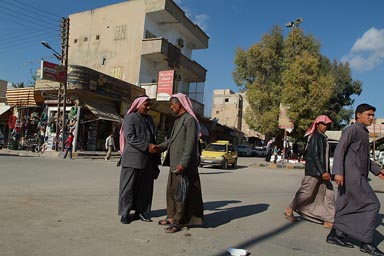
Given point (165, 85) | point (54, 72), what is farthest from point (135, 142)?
point (165, 85)

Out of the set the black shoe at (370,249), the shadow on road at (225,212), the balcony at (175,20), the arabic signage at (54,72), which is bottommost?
the shadow on road at (225,212)

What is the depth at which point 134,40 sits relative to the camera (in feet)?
98.1

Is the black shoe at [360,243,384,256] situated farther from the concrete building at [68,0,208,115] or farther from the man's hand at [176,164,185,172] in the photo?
the concrete building at [68,0,208,115]

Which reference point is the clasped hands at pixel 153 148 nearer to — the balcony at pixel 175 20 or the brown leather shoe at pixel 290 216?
the brown leather shoe at pixel 290 216

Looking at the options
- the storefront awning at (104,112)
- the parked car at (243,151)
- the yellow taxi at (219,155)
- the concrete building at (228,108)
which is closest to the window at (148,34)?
the storefront awning at (104,112)

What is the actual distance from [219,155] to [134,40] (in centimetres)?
1497

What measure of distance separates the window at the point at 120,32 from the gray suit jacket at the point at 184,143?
27.1 metres

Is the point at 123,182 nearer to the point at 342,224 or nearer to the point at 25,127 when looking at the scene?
the point at 342,224

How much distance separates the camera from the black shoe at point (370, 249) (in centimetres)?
423

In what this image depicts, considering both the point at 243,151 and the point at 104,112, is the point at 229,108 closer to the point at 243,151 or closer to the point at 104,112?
the point at 243,151

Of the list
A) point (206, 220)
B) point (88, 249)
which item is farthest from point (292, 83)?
point (88, 249)

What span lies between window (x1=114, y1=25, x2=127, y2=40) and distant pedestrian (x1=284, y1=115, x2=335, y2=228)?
26957 mm

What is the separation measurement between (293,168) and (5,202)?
1990 centimetres

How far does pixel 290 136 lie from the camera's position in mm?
34406
